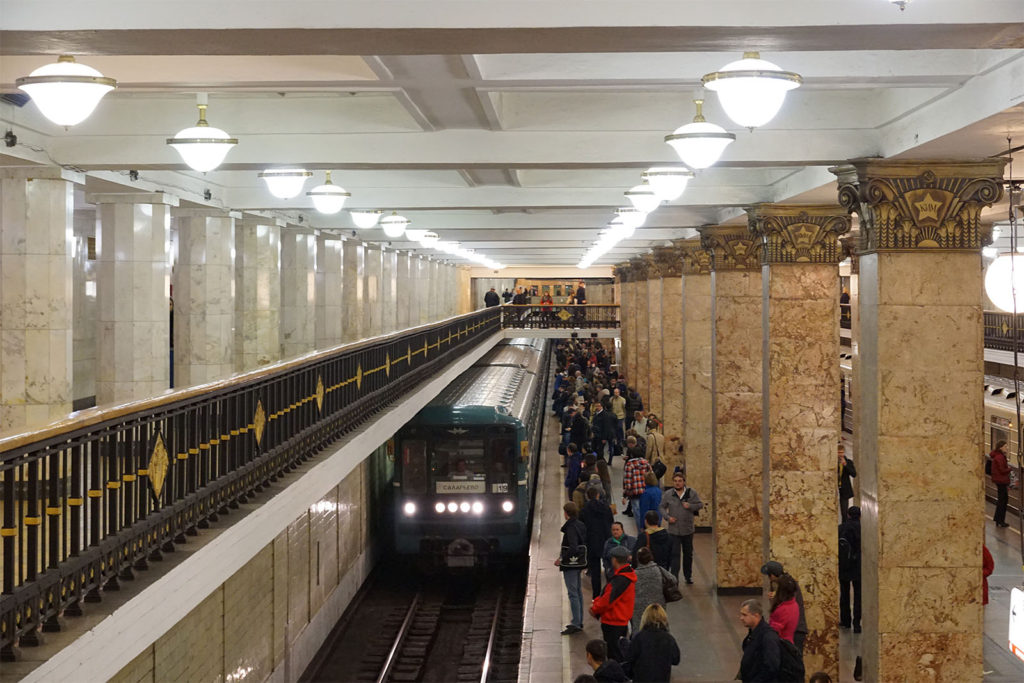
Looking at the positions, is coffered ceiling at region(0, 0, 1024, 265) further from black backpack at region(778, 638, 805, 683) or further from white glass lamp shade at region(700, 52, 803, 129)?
black backpack at region(778, 638, 805, 683)

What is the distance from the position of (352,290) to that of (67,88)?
17753mm

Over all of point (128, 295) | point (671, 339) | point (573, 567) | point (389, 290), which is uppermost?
point (389, 290)

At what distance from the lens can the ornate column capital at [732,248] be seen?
1470cm

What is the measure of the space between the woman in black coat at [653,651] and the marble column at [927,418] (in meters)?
1.95

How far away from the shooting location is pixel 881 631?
8.54 meters

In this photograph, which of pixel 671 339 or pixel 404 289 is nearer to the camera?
pixel 671 339

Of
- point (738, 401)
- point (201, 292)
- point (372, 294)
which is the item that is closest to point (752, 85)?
point (738, 401)

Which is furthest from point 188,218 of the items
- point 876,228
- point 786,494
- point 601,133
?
point 876,228

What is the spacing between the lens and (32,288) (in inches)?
392

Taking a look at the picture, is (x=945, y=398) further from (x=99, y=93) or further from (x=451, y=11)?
(x=99, y=93)

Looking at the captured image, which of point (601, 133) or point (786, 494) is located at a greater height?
point (601, 133)

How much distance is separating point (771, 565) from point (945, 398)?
1915 mm

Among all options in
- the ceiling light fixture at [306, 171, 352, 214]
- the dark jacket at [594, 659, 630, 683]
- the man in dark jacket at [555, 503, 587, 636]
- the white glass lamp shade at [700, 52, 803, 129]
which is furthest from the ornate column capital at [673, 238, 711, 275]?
the white glass lamp shade at [700, 52, 803, 129]

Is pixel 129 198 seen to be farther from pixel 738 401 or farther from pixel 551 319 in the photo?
pixel 551 319
